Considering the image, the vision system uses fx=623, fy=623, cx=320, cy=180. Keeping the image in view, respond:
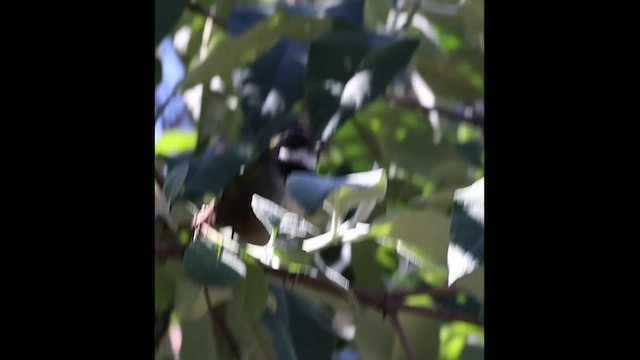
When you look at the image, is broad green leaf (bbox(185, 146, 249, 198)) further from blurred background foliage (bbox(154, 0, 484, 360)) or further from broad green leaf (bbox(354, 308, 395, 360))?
broad green leaf (bbox(354, 308, 395, 360))

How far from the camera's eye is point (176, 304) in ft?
1.14

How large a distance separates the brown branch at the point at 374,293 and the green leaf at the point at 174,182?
0.03m

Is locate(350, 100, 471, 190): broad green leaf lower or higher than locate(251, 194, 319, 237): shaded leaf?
higher

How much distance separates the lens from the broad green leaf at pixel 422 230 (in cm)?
30

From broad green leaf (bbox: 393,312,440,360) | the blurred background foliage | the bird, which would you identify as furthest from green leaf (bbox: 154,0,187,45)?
broad green leaf (bbox: 393,312,440,360)

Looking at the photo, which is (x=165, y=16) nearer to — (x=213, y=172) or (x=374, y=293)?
(x=213, y=172)

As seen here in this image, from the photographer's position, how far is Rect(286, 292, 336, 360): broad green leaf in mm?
362

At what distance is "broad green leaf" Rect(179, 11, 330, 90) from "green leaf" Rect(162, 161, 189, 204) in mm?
48

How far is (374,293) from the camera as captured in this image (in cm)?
38

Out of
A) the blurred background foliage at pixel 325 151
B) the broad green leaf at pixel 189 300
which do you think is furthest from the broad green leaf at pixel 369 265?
the broad green leaf at pixel 189 300

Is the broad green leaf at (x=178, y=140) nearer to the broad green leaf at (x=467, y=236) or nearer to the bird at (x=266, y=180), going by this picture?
the bird at (x=266, y=180)
